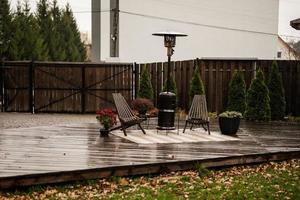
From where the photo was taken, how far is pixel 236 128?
32.4 ft

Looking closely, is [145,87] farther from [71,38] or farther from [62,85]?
[71,38]

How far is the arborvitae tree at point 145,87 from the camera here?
15703 millimetres

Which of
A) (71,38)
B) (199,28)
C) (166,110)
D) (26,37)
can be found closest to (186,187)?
(166,110)

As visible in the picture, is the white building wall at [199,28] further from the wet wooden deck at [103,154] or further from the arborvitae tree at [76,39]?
the wet wooden deck at [103,154]

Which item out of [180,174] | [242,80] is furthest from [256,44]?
[180,174]

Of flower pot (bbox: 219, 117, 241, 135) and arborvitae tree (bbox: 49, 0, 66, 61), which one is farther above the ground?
arborvitae tree (bbox: 49, 0, 66, 61)

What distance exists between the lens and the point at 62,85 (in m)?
16.9

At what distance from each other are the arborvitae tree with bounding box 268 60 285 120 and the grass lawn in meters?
6.37

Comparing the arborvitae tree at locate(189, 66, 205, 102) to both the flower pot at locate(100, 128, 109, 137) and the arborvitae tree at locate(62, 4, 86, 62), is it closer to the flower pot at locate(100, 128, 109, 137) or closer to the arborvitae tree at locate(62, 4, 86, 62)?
the flower pot at locate(100, 128, 109, 137)

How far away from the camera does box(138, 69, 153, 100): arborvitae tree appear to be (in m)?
15.7

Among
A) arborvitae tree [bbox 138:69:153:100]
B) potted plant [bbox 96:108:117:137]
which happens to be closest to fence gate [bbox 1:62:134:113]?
arborvitae tree [bbox 138:69:153:100]

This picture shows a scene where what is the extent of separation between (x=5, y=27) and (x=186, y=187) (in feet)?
72.0

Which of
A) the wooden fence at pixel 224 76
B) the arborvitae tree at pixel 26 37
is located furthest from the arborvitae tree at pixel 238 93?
the arborvitae tree at pixel 26 37

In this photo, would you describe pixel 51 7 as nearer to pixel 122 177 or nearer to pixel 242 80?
pixel 242 80
